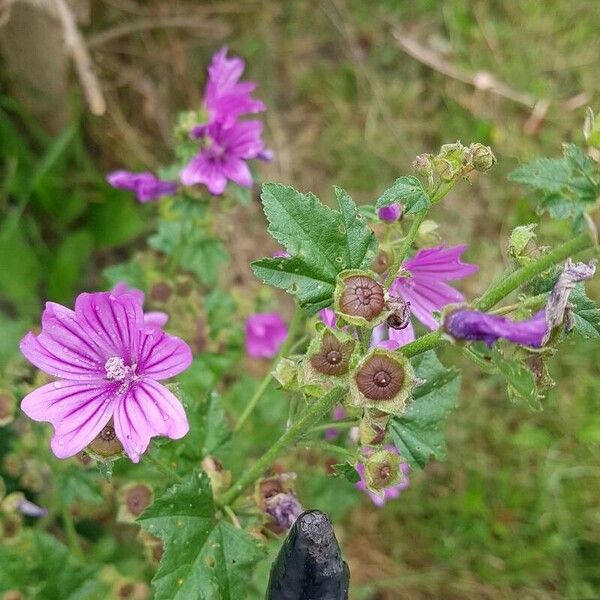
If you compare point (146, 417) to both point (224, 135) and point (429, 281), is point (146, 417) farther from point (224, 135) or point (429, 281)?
point (224, 135)

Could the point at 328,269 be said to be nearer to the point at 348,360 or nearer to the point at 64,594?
the point at 348,360

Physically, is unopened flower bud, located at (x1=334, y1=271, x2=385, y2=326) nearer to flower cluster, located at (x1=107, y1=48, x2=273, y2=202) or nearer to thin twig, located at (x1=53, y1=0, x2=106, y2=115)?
flower cluster, located at (x1=107, y1=48, x2=273, y2=202)

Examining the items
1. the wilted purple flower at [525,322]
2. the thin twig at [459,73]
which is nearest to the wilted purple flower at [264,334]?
the wilted purple flower at [525,322]

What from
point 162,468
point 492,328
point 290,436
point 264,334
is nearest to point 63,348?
point 162,468

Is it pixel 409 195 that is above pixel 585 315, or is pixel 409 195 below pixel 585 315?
above

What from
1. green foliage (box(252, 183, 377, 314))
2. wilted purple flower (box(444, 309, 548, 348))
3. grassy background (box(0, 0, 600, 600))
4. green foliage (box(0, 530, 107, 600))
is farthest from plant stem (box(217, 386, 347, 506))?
grassy background (box(0, 0, 600, 600))

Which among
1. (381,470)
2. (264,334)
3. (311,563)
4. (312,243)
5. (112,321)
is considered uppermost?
(264,334)

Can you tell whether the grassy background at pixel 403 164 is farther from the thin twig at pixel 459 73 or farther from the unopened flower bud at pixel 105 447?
the unopened flower bud at pixel 105 447
